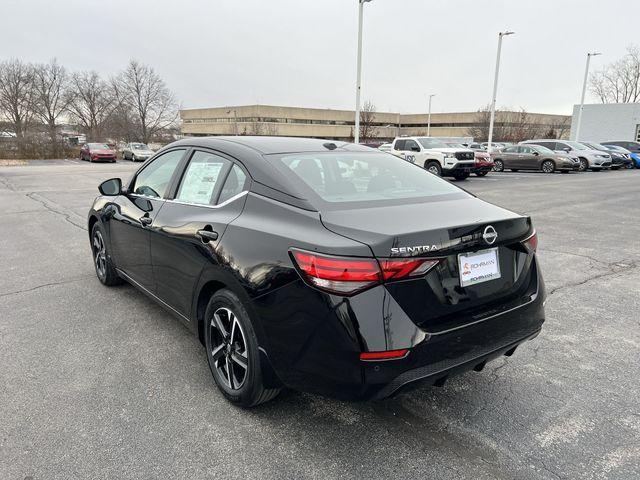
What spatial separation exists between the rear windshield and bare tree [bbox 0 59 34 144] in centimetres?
5813

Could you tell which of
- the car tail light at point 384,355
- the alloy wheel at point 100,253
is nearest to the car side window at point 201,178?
the car tail light at point 384,355

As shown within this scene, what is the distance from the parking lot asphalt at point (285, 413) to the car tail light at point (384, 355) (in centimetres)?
62

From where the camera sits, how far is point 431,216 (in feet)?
7.97

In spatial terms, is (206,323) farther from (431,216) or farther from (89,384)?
(431,216)

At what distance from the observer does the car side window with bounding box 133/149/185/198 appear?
3686mm

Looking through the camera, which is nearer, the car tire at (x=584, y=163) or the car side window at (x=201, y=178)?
the car side window at (x=201, y=178)

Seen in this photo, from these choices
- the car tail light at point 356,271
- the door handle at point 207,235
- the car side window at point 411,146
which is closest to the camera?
the car tail light at point 356,271

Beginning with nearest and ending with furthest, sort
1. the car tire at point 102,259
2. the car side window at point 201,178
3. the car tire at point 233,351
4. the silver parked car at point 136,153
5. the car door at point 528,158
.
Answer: the car tire at point 233,351, the car side window at point 201,178, the car tire at point 102,259, the car door at point 528,158, the silver parked car at point 136,153

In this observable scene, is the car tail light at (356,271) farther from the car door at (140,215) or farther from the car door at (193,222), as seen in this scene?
the car door at (140,215)

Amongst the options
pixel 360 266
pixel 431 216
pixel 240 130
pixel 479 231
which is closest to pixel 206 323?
pixel 360 266

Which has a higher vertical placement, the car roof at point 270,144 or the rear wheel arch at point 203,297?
the car roof at point 270,144

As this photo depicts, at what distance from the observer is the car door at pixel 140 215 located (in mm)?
3693

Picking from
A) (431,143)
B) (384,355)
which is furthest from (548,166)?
(384,355)

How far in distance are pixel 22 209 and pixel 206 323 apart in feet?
35.2
